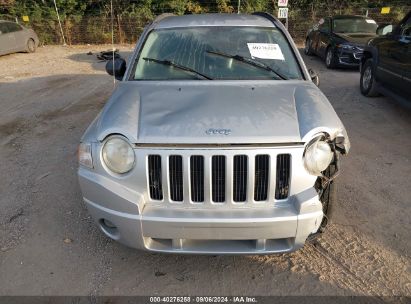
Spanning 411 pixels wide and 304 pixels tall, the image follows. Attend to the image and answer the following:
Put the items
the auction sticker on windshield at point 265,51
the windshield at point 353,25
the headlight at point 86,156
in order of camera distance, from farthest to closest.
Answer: the windshield at point 353,25, the auction sticker on windshield at point 265,51, the headlight at point 86,156

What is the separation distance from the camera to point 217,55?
12.0ft

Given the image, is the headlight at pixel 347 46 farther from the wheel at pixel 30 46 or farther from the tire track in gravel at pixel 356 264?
the wheel at pixel 30 46

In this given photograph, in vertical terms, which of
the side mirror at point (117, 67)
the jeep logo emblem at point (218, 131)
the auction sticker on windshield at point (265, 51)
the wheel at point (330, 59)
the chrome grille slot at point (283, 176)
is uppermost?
the auction sticker on windshield at point (265, 51)

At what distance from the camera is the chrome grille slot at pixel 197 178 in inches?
96.7

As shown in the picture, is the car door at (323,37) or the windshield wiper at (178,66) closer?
the windshield wiper at (178,66)

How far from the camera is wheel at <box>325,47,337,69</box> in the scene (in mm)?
10626

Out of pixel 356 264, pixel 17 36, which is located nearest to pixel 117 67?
pixel 356 264

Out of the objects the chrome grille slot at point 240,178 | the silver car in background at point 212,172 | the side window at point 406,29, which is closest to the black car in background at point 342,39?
the side window at point 406,29

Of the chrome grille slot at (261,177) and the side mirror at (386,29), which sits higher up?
the side mirror at (386,29)

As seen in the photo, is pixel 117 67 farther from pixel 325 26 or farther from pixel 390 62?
pixel 325 26

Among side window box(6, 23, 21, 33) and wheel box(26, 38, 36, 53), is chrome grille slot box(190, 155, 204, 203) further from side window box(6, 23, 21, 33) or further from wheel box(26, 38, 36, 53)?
wheel box(26, 38, 36, 53)

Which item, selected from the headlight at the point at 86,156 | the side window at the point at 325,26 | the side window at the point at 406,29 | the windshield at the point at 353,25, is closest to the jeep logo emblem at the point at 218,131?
the headlight at the point at 86,156

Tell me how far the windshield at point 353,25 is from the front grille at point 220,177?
1018 cm

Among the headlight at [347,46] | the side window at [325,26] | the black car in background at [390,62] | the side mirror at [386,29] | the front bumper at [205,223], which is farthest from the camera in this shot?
the side window at [325,26]
